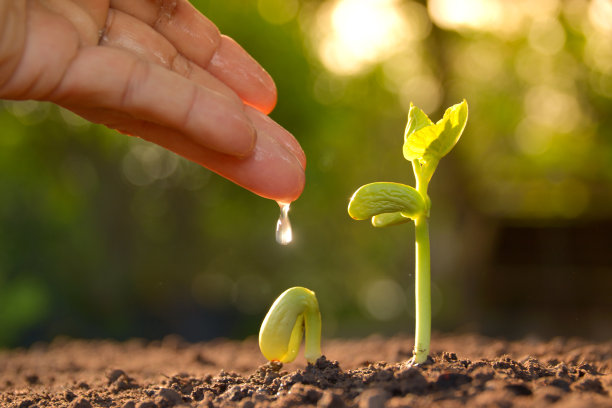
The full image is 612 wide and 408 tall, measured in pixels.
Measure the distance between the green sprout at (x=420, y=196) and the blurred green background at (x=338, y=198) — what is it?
3.36 meters

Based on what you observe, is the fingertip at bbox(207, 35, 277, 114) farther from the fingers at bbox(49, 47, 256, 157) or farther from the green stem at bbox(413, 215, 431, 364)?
the green stem at bbox(413, 215, 431, 364)

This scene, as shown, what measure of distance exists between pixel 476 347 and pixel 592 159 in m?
4.06

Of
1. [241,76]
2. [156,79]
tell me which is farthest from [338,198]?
[156,79]

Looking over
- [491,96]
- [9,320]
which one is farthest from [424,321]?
[491,96]

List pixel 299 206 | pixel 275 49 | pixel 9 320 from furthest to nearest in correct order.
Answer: pixel 299 206, pixel 275 49, pixel 9 320

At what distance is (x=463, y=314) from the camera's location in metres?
4.91

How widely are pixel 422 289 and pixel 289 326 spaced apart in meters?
0.29

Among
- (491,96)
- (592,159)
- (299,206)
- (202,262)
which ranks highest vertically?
(491,96)

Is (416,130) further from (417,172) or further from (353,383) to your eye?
(353,383)

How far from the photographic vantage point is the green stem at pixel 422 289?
103cm

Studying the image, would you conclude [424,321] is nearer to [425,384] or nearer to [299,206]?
[425,384]

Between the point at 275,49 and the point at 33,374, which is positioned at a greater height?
the point at 275,49

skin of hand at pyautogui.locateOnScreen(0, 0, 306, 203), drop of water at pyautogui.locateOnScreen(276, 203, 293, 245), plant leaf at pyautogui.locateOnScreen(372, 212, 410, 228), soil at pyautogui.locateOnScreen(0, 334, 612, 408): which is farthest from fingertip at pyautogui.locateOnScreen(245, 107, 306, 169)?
soil at pyautogui.locateOnScreen(0, 334, 612, 408)

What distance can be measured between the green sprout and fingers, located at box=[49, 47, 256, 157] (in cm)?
32
